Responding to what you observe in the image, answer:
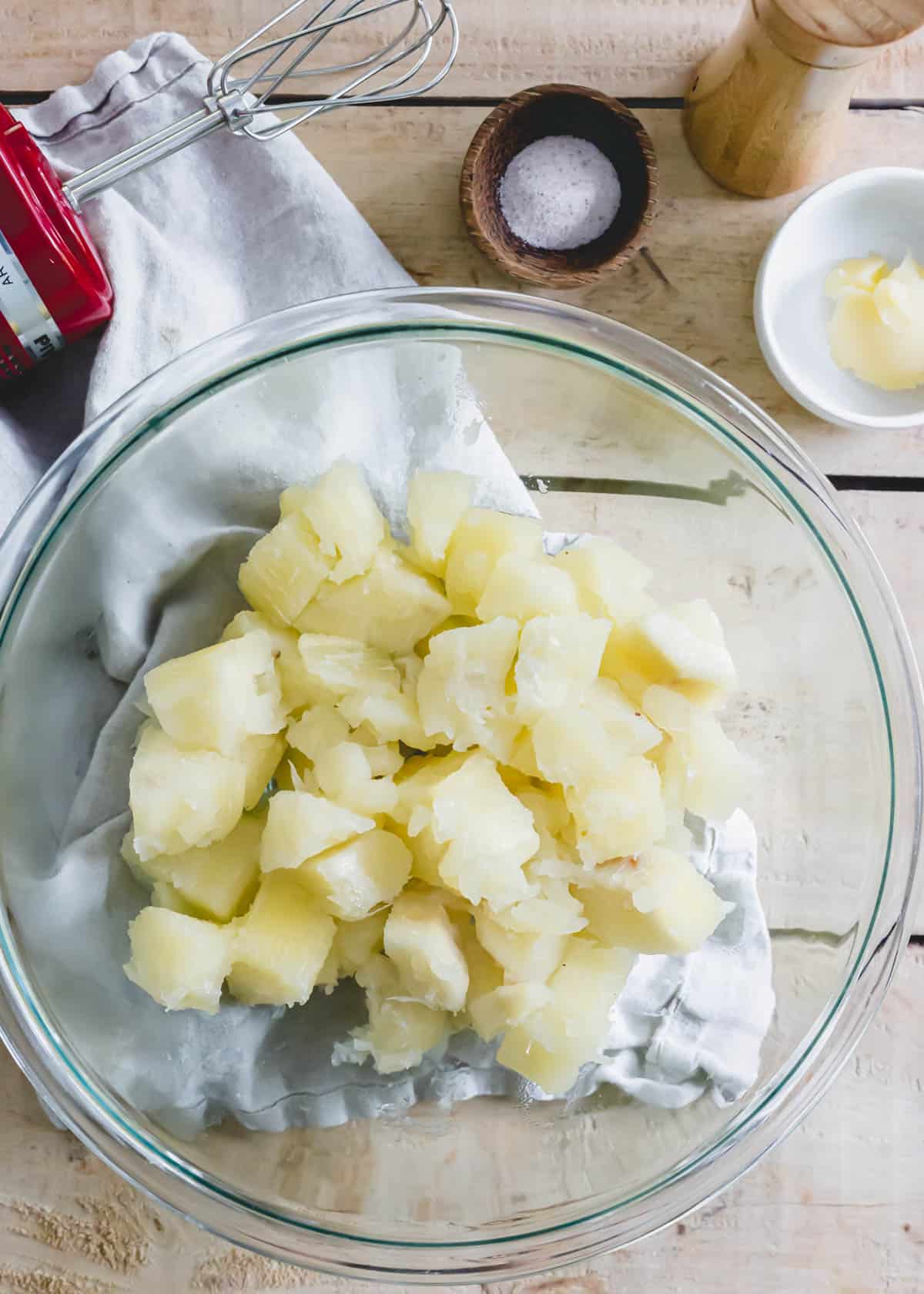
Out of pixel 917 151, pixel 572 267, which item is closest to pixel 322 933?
pixel 572 267

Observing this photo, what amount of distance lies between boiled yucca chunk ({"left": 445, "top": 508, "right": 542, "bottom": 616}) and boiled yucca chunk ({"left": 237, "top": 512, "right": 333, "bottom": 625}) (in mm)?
108

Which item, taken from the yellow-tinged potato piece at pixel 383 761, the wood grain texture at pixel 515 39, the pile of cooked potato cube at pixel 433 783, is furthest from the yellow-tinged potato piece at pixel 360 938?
the wood grain texture at pixel 515 39

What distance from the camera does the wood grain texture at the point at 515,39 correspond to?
118 centimetres

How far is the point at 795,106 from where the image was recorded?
1.09 metres

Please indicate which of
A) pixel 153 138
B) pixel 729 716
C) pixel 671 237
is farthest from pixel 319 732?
pixel 671 237

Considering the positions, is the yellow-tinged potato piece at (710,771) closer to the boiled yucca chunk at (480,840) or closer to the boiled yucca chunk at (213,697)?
the boiled yucca chunk at (480,840)

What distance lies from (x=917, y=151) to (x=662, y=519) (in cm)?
53

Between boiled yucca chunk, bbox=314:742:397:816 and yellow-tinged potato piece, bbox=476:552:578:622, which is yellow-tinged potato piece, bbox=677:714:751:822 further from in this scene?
boiled yucca chunk, bbox=314:742:397:816

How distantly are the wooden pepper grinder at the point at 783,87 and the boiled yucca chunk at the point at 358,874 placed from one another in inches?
30.3

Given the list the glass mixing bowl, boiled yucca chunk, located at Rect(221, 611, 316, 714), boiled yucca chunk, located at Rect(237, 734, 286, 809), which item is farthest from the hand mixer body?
boiled yucca chunk, located at Rect(237, 734, 286, 809)

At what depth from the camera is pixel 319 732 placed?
0.93 m

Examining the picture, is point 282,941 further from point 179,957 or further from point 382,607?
point 382,607

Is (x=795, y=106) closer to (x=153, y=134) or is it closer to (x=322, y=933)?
(x=153, y=134)

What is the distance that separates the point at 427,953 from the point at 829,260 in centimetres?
87
